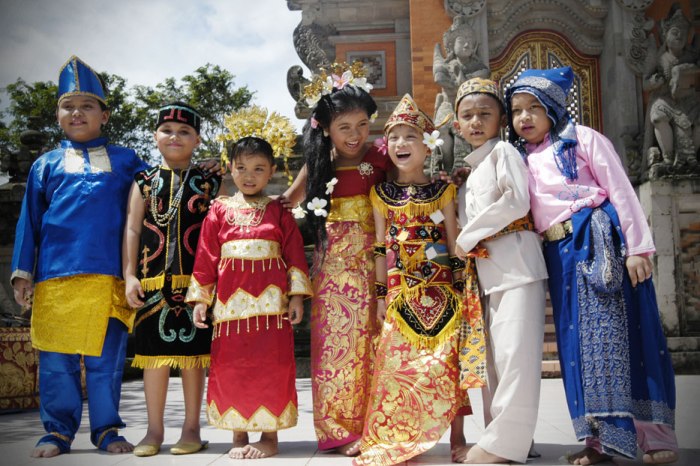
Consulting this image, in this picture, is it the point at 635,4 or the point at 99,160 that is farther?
the point at 635,4

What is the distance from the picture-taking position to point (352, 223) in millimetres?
3904

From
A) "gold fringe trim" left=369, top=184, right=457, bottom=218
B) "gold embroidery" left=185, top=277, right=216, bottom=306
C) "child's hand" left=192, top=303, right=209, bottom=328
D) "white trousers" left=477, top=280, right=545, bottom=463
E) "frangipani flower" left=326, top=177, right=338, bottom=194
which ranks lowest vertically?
"white trousers" left=477, top=280, right=545, bottom=463

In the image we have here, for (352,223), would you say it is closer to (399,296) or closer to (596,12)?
(399,296)

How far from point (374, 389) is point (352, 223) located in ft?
3.27

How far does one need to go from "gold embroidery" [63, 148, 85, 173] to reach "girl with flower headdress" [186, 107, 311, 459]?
977 millimetres

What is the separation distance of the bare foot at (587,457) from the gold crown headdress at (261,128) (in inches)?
88.7

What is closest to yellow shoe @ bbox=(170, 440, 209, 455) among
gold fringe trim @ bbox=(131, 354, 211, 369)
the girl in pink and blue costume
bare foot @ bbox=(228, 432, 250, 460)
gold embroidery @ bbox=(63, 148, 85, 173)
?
bare foot @ bbox=(228, 432, 250, 460)

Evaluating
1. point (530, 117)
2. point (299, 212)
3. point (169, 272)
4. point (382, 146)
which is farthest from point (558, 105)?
point (169, 272)

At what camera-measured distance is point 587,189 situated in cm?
342

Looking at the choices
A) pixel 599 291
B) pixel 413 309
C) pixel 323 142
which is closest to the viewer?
pixel 599 291

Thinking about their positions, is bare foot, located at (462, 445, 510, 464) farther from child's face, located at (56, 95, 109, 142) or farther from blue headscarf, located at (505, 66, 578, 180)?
child's face, located at (56, 95, 109, 142)

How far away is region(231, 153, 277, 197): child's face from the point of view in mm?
3854

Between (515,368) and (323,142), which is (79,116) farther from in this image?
(515,368)

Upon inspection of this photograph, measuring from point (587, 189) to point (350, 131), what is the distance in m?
1.41
